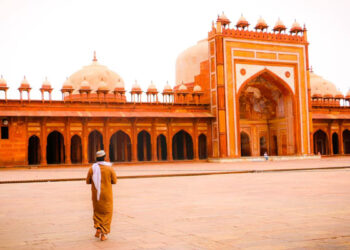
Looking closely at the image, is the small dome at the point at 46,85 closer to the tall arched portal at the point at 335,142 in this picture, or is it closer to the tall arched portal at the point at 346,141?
the tall arched portal at the point at 335,142

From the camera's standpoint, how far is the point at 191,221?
599cm

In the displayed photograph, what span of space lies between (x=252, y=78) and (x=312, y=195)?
2451 cm

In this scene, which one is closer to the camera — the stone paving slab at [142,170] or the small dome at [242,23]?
the stone paving slab at [142,170]

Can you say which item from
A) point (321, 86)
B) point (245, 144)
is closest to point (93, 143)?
point (245, 144)

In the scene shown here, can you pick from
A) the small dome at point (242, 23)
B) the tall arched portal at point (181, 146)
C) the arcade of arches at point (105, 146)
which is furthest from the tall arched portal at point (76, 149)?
the small dome at point (242, 23)

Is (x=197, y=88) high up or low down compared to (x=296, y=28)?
down

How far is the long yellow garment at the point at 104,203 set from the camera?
16.9ft

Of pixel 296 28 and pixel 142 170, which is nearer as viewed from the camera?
pixel 142 170

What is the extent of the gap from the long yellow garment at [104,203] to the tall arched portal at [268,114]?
29136 mm

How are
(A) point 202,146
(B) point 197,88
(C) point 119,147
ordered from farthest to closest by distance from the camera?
(A) point 202,146 → (B) point 197,88 → (C) point 119,147

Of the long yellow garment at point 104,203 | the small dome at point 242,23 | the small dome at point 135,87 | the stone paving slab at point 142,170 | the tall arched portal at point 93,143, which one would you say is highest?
the small dome at point 242,23

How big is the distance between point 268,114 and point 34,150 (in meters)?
17.7

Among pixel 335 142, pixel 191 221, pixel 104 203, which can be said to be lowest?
pixel 191 221

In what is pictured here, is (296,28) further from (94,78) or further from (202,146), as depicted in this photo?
(94,78)
